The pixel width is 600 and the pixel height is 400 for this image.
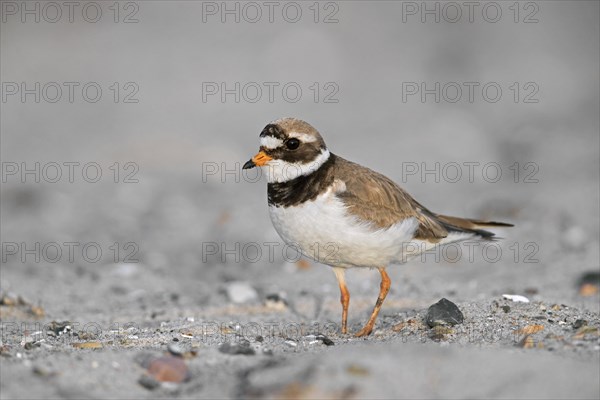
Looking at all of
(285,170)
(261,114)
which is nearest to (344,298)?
(285,170)

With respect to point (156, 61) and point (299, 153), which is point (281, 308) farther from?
point (156, 61)

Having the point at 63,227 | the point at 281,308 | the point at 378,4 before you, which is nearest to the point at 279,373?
the point at 281,308

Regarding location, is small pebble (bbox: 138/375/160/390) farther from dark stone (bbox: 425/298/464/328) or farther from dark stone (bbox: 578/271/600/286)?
dark stone (bbox: 578/271/600/286)

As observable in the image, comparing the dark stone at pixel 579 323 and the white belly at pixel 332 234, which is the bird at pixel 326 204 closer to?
the white belly at pixel 332 234

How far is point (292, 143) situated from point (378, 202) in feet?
2.14

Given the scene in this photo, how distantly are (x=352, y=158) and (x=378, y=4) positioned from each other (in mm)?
6518

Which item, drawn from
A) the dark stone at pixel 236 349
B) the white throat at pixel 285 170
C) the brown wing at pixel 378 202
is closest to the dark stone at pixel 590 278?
the brown wing at pixel 378 202

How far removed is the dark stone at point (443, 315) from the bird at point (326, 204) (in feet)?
1.52

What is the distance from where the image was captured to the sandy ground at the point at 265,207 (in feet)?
12.6

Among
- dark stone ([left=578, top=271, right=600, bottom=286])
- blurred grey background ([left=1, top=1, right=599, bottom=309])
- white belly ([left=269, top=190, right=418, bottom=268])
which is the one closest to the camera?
white belly ([left=269, top=190, right=418, bottom=268])

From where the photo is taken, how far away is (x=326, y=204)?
16.1ft

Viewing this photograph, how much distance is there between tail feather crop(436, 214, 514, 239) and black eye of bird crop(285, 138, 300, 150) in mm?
1268

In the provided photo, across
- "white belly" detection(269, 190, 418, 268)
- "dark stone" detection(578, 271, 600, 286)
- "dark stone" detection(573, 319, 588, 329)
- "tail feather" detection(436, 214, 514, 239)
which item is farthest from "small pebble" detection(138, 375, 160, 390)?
"dark stone" detection(578, 271, 600, 286)

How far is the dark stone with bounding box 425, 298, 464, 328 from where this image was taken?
189 inches
